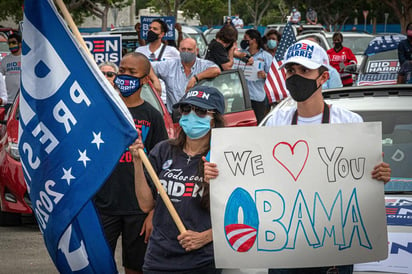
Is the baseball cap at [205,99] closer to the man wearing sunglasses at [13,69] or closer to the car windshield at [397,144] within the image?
the car windshield at [397,144]

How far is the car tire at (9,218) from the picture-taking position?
1090 cm

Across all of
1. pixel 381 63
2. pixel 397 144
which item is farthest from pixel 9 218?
pixel 381 63

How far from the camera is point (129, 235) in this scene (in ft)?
20.8

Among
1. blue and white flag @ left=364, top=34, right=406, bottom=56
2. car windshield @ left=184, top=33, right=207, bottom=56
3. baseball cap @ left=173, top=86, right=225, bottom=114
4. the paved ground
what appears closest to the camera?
baseball cap @ left=173, top=86, right=225, bottom=114

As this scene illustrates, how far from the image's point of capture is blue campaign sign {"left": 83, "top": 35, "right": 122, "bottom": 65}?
39.4ft

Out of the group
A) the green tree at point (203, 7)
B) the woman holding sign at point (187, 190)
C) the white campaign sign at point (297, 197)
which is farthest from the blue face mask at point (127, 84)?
the green tree at point (203, 7)

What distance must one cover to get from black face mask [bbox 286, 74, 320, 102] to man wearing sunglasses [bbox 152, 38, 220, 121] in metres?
6.85

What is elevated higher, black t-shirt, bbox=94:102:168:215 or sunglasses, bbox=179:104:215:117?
sunglasses, bbox=179:104:215:117

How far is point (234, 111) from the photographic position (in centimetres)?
1264

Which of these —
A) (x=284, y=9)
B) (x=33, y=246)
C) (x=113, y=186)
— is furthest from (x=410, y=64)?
(x=284, y=9)

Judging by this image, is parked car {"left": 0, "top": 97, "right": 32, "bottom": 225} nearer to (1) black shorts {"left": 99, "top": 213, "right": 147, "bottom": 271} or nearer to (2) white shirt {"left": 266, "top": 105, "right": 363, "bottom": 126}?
(1) black shorts {"left": 99, "top": 213, "right": 147, "bottom": 271}

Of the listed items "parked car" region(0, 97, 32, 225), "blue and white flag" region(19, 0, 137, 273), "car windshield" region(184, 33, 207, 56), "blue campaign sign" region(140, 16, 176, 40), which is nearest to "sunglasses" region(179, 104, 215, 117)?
"blue and white flag" region(19, 0, 137, 273)

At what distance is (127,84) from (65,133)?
1169mm

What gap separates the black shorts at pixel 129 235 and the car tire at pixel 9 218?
4794 mm
